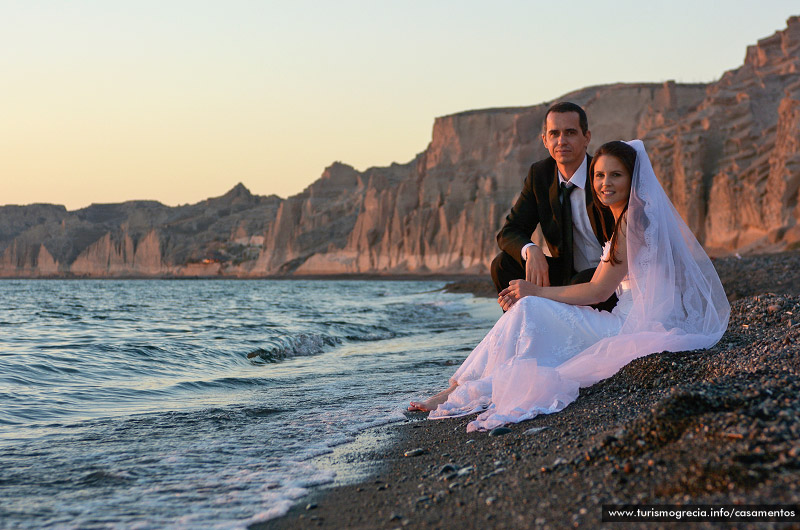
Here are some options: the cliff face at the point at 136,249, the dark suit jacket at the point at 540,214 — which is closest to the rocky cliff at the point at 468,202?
the cliff face at the point at 136,249

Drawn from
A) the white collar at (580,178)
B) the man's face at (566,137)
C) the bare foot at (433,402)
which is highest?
the man's face at (566,137)

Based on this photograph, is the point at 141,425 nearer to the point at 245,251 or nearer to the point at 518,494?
the point at 518,494

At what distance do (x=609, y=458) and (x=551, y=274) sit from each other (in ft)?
8.00

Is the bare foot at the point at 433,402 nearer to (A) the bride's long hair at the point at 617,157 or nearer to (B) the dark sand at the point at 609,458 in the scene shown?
(B) the dark sand at the point at 609,458

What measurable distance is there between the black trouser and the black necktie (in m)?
0.09

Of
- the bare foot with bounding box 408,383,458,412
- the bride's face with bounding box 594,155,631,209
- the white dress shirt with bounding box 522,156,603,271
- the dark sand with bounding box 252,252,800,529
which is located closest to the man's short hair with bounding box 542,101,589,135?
the white dress shirt with bounding box 522,156,603,271

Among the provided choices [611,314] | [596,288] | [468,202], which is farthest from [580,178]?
[468,202]

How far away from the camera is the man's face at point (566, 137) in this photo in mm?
4828

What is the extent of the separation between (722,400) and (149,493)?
2.71 m

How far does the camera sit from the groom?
4.84 meters

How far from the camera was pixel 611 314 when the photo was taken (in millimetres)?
4715

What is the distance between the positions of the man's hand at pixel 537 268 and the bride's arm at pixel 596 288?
0.18m

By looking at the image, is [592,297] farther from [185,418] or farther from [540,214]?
[185,418]

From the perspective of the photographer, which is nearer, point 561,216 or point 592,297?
point 592,297
